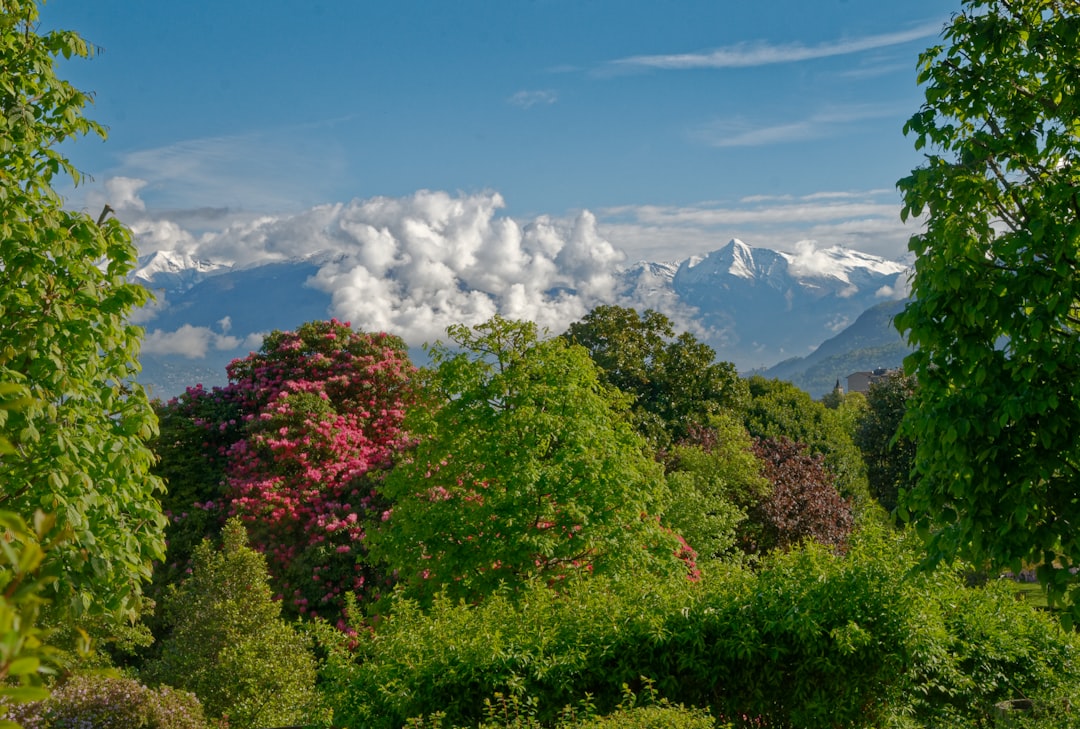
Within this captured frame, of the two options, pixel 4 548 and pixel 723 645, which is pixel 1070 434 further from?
pixel 4 548

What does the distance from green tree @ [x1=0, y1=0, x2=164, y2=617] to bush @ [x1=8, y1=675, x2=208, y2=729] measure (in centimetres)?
345

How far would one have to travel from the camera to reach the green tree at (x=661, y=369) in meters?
30.3

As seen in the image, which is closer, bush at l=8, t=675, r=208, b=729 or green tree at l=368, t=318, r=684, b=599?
bush at l=8, t=675, r=208, b=729

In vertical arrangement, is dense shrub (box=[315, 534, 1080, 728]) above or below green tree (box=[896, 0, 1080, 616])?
below

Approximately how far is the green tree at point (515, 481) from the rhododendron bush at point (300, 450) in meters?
4.23

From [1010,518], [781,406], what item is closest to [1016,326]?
[1010,518]

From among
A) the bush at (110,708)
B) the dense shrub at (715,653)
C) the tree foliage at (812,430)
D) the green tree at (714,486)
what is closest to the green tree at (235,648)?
the bush at (110,708)

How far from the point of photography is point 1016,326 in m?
6.86

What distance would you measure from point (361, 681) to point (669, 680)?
3.01 meters

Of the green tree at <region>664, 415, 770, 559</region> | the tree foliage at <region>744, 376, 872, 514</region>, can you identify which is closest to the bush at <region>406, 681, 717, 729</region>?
the green tree at <region>664, 415, 770, 559</region>

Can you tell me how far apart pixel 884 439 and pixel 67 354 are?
34.0 m

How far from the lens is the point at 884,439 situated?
118 feet

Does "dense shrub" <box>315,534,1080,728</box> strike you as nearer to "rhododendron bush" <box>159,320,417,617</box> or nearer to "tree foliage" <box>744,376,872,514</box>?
"rhododendron bush" <box>159,320,417,617</box>

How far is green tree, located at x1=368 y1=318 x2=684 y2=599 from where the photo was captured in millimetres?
12836
